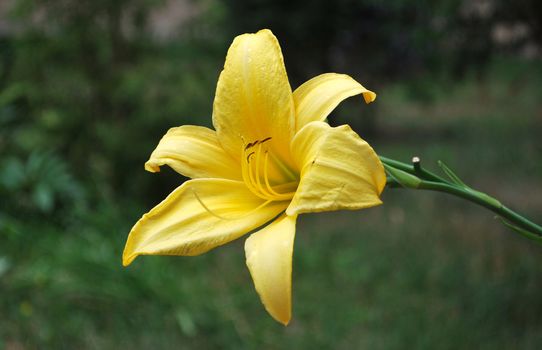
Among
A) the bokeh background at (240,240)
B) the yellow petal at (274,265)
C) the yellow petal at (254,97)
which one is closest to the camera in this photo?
the yellow petal at (274,265)

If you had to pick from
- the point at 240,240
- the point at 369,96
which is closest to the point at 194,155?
the point at 369,96

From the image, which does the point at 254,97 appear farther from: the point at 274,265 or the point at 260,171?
the point at 274,265

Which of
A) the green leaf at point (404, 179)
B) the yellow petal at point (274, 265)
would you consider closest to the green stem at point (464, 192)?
the green leaf at point (404, 179)

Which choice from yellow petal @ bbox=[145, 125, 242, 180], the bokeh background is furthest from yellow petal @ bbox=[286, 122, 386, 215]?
the bokeh background

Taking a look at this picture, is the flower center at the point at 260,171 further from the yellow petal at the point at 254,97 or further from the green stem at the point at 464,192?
the green stem at the point at 464,192

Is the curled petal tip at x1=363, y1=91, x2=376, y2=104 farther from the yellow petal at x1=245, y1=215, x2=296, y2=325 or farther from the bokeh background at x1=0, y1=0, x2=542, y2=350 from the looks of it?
the bokeh background at x1=0, y1=0, x2=542, y2=350

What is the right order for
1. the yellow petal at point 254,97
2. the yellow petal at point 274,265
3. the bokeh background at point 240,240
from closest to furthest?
the yellow petal at point 274,265
the yellow petal at point 254,97
the bokeh background at point 240,240
